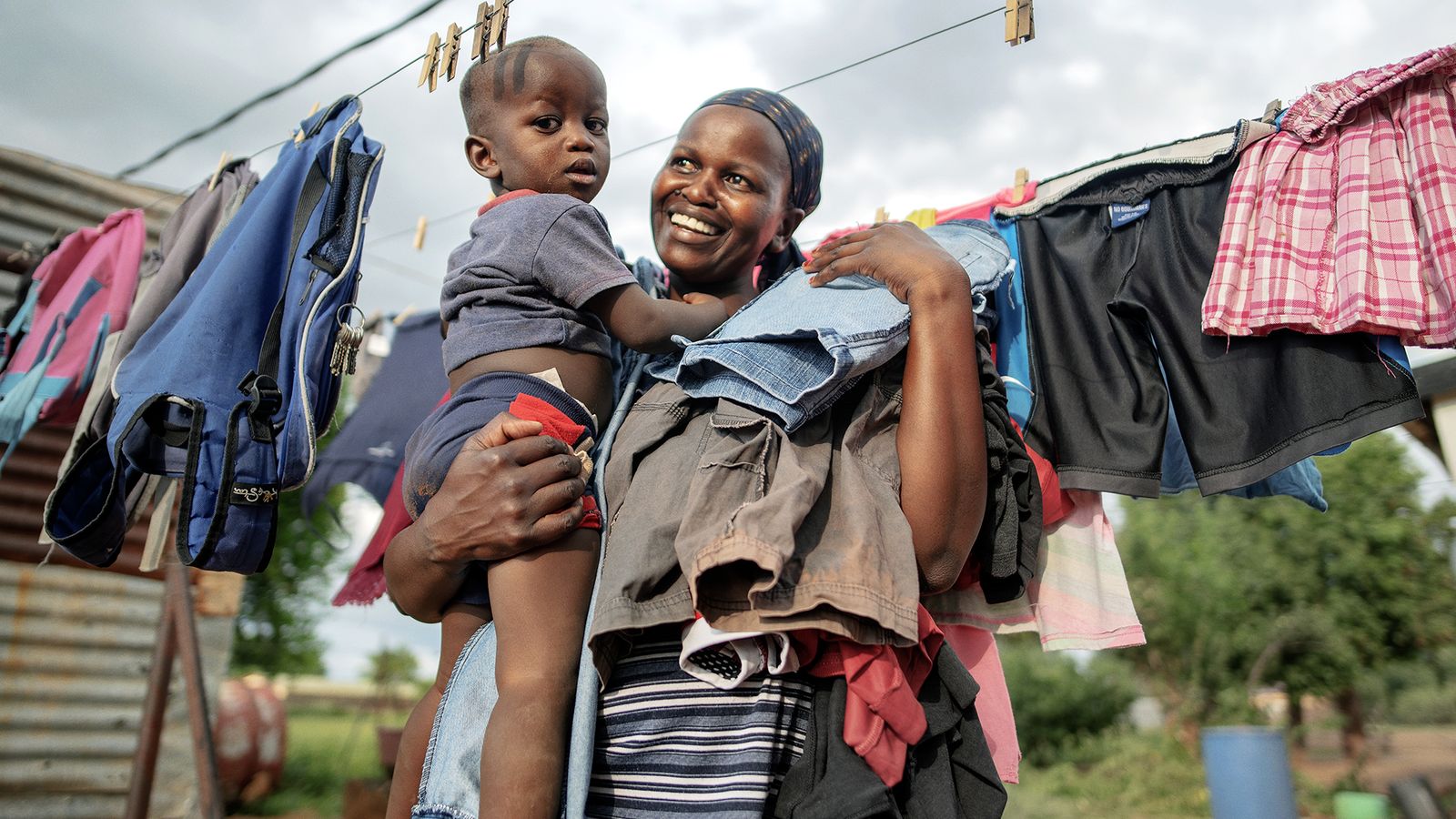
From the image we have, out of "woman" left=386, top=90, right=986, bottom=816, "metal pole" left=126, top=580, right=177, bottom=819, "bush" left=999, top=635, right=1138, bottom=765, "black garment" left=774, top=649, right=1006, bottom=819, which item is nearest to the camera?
"black garment" left=774, top=649, right=1006, bottom=819

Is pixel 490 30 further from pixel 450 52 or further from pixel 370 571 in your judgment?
pixel 370 571

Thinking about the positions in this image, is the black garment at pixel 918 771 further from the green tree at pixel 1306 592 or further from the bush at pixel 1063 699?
the bush at pixel 1063 699

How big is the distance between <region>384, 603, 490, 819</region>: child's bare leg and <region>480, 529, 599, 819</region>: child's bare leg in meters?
0.19

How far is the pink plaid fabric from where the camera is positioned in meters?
1.68

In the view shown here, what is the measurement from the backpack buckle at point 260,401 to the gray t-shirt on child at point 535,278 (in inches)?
18.6

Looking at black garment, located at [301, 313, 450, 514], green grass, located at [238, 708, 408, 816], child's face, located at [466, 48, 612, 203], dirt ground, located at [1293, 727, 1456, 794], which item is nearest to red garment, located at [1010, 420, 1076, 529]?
child's face, located at [466, 48, 612, 203]

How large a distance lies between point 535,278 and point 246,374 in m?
0.79

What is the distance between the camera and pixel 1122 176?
2184mm

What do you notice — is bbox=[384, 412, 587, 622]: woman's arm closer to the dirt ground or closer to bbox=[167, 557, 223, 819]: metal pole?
bbox=[167, 557, 223, 819]: metal pole

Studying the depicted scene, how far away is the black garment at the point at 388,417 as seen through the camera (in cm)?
392

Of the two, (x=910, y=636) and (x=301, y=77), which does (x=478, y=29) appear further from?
(x=301, y=77)

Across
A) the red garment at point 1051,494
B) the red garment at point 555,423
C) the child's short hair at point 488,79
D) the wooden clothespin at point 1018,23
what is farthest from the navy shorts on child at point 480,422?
the wooden clothespin at point 1018,23

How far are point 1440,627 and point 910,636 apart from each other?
552 inches

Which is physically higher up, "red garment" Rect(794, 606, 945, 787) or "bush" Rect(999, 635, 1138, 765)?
"red garment" Rect(794, 606, 945, 787)
